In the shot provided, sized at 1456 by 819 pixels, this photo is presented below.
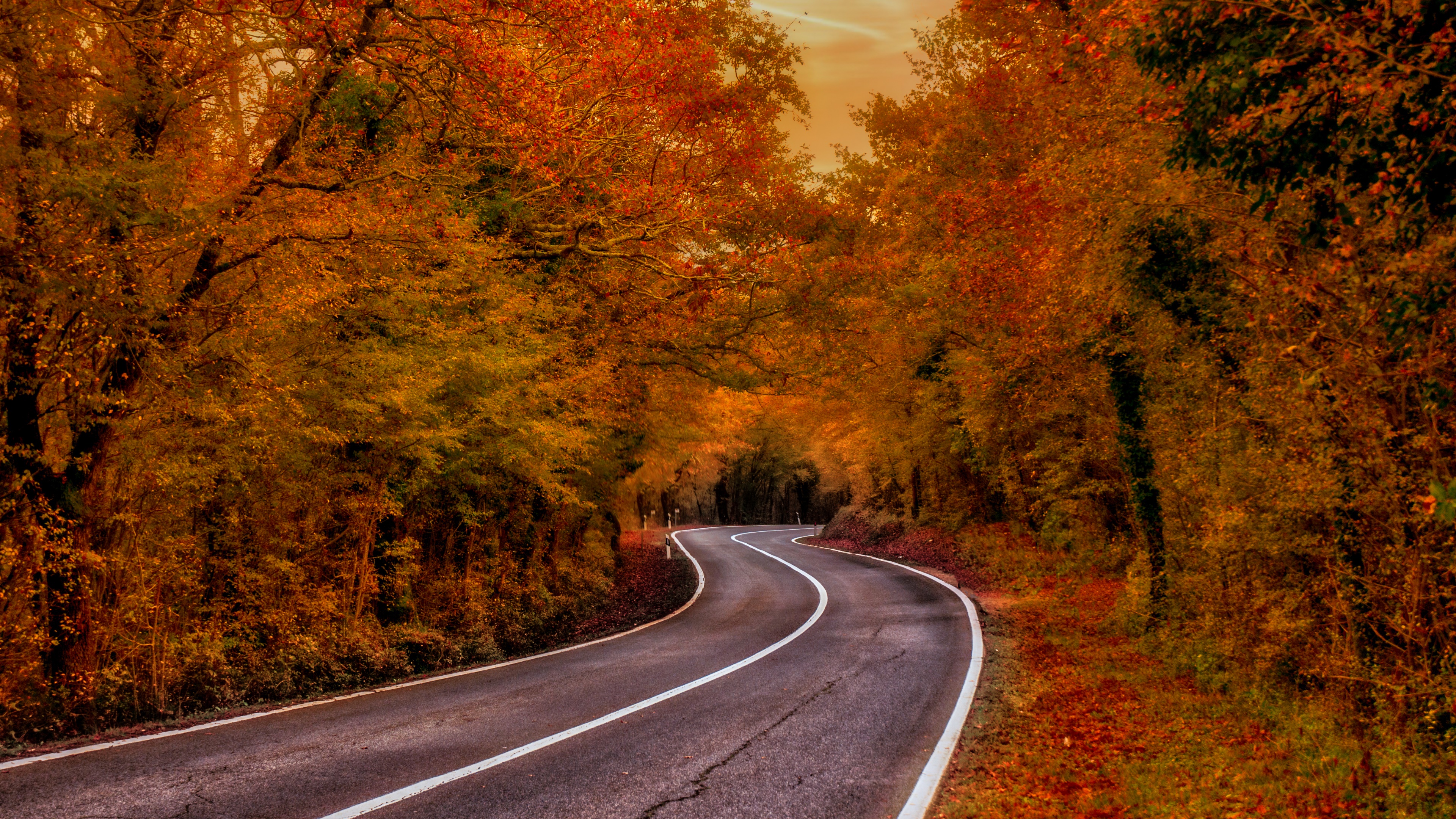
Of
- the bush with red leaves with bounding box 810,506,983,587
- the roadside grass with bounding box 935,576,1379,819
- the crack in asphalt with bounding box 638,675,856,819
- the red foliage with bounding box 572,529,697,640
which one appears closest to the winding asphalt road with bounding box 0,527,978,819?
the crack in asphalt with bounding box 638,675,856,819

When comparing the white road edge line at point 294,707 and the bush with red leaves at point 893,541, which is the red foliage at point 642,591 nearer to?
the white road edge line at point 294,707

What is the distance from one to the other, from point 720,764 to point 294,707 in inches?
203

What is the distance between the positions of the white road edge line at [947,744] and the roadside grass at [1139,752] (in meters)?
0.10

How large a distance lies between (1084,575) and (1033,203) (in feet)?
31.0

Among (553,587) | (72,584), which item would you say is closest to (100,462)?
(72,584)

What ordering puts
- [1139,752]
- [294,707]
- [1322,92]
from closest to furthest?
[1322,92] < [1139,752] < [294,707]

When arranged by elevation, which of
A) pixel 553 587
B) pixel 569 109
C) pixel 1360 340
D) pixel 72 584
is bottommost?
pixel 553 587

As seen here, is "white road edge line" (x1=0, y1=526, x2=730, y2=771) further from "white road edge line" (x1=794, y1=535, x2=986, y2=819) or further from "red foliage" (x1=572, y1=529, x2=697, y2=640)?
"white road edge line" (x1=794, y1=535, x2=986, y2=819)

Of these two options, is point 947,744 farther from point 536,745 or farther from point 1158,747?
point 536,745

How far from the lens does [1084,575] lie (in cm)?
1656

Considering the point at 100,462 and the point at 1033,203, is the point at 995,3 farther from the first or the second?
the point at 100,462

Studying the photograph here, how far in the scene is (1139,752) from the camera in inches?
249

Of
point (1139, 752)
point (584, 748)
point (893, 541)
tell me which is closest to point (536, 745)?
point (584, 748)

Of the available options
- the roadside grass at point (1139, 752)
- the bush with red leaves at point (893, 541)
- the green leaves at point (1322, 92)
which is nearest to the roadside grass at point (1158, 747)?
the roadside grass at point (1139, 752)
